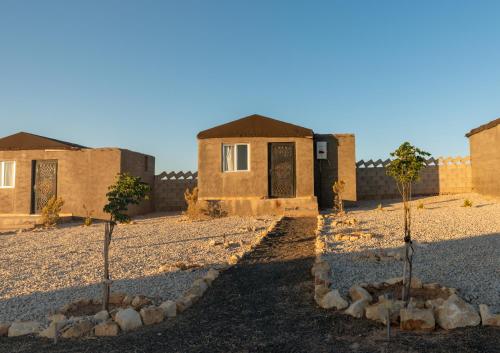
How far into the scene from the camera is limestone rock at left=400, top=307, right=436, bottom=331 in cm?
364

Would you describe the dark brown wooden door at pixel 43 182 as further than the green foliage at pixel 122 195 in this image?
Yes

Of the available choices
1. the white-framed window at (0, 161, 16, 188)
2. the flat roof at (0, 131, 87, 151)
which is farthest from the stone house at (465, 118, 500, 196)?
the white-framed window at (0, 161, 16, 188)

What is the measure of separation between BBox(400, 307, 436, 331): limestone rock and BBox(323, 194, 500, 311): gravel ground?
1042 millimetres

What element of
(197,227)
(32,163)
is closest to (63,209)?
(32,163)

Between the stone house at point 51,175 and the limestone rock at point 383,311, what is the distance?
13.6 m

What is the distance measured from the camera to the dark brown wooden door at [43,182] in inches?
638

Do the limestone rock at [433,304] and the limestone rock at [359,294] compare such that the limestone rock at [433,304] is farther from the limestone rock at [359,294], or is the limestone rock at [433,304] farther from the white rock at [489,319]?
the limestone rock at [359,294]

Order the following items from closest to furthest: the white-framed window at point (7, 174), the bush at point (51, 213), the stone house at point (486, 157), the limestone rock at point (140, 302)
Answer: the limestone rock at point (140, 302), the bush at point (51, 213), the stone house at point (486, 157), the white-framed window at point (7, 174)

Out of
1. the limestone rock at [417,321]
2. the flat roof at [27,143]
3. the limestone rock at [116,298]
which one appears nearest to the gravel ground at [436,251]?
the limestone rock at [417,321]

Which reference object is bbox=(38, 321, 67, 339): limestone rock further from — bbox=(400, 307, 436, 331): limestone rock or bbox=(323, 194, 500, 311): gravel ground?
bbox=(400, 307, 436, 331): limestone rock

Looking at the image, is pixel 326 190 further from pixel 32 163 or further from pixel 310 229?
pixel 32 163

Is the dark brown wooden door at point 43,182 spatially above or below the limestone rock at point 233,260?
above

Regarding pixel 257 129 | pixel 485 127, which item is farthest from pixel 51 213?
pixel 485 127

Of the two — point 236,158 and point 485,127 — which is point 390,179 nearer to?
point 485,127
